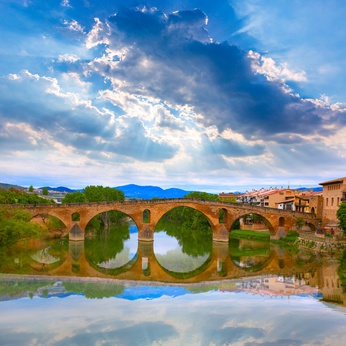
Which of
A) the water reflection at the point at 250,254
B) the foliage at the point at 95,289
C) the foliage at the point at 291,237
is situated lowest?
the foliage at the point at 95,289

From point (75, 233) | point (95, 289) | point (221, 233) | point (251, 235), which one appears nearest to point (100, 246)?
point (75, 233)

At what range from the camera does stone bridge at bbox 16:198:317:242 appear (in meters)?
38.7

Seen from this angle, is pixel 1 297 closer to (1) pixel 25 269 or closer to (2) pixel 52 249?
(1) pixel 25 269

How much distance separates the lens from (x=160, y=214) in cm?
4112

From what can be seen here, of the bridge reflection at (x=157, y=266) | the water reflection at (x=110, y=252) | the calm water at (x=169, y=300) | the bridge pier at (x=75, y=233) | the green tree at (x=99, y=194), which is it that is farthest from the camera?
the green tree at (x=99, y=194)

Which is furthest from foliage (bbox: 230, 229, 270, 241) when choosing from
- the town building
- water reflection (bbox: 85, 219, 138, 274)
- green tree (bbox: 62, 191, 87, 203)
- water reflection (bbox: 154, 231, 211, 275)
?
green tree (bbox: 62, 191, 87, 203)

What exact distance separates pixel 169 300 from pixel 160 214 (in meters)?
24.7

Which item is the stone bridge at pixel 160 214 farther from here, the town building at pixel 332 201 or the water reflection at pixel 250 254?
the town building at pixel 332 201

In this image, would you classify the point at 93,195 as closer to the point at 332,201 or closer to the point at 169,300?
the point at 332,201

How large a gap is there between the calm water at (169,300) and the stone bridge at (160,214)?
7.82m

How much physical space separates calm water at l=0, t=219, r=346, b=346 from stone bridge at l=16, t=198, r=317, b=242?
7.82 metres

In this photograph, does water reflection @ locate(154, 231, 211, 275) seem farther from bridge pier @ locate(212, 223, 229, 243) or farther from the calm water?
bridge pier @ locate(212, 223, 229, 243)

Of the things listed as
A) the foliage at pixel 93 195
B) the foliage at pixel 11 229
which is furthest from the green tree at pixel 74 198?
the foliage at pixel 11 229

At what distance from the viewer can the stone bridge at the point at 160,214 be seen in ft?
127
